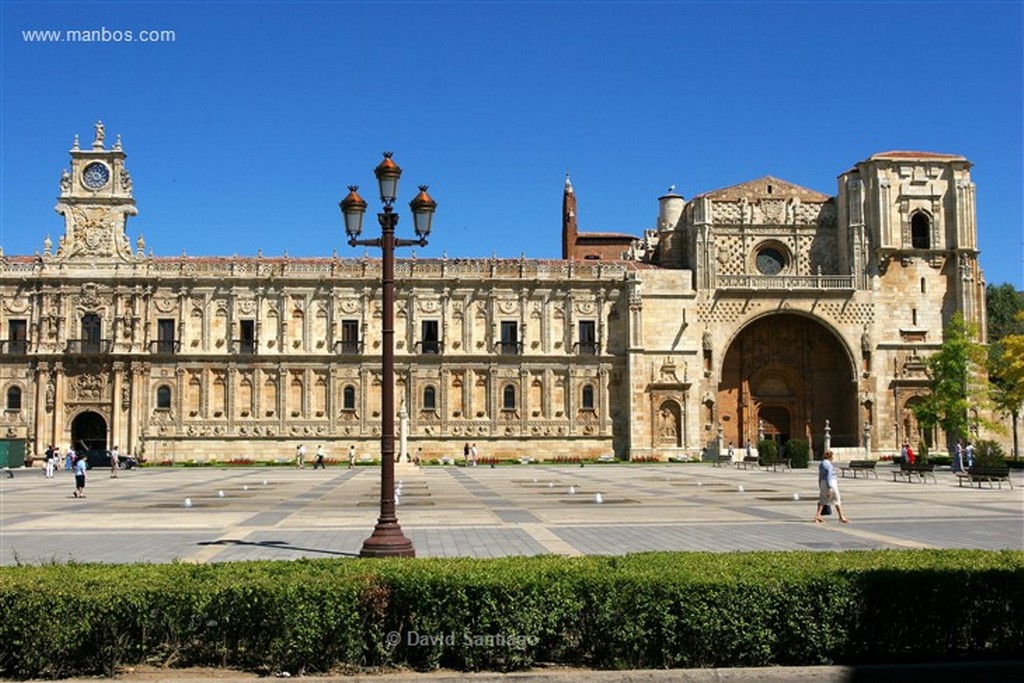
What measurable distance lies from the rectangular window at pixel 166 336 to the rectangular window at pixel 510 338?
2048cm

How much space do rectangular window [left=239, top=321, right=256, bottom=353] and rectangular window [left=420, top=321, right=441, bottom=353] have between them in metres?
10.4

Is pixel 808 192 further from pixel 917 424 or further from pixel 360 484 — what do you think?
pixel 360 484

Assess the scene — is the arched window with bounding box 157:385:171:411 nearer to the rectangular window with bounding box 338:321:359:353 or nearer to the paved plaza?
the rectangular window with bounding box 338:321:359:353

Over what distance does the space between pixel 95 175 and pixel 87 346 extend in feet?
35.3

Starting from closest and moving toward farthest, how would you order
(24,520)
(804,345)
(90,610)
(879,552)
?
(90,610), (879,552), (24,520), (804,345)

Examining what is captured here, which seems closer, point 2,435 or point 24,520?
point 24,520

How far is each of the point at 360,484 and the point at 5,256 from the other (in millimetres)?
37331

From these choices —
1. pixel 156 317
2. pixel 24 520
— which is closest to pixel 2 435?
pixel 156 317

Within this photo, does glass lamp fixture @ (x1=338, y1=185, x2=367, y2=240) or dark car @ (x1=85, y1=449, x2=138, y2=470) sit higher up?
glass lamp fixture @ (x1=338, y1=185, x2=367, y2=240)

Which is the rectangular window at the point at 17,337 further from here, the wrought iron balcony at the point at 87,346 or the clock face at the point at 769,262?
the clock face at the point at 769,262

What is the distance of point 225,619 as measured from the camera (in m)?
8.98

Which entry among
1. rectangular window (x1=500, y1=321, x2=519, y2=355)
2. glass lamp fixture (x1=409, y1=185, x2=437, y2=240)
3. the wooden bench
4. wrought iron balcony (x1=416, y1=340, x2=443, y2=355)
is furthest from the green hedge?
rectangular window (x1=500, y1=321, x2=519, y2=355)

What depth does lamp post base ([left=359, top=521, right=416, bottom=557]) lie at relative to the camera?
1361 centimetres

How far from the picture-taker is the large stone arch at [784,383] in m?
63.8
